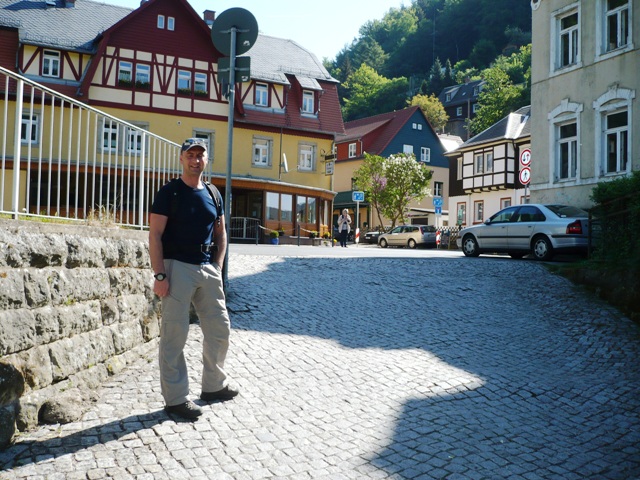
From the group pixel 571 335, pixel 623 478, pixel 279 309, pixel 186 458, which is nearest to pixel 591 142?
pixel 571 335

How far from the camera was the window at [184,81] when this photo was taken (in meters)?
32.5

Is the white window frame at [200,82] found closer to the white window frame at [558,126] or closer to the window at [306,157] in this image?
the window at [306,157]

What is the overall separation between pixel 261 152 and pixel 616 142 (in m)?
20.5

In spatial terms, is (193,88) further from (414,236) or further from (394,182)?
(394,182)

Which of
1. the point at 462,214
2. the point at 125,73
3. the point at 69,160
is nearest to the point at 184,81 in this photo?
the point at 125,73

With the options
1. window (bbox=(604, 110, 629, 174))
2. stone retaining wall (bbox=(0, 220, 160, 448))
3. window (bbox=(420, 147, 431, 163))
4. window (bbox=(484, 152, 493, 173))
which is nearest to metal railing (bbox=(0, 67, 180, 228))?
stone retaining wall (bbox=(0, 220, 160, 448))

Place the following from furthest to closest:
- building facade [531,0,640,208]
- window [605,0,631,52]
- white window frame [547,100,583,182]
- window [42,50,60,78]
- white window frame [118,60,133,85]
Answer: white window frame [118,60,133,85] → window [42,50,60,78] → white window frame [547,100,583,182] → window [605,0,631,52] → building facade [531,0,640,208]

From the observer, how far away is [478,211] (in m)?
44.8

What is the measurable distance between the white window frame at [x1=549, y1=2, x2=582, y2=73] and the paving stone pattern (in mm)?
13057

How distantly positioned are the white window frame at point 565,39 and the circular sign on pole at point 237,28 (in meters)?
15.1

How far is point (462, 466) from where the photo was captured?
4.42 m

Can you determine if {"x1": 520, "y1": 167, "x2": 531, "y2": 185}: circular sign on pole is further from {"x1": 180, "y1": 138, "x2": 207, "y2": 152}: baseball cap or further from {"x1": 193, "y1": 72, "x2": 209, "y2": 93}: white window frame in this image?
{"x1": 193, "y1": 72, "x2": 209, "y2": 93}: white window frame

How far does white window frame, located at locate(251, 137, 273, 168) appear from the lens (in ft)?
115

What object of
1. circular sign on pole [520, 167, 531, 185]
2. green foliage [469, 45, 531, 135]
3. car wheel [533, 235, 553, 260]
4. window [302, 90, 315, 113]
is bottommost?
car wheel [533, 235, 553, 260]
